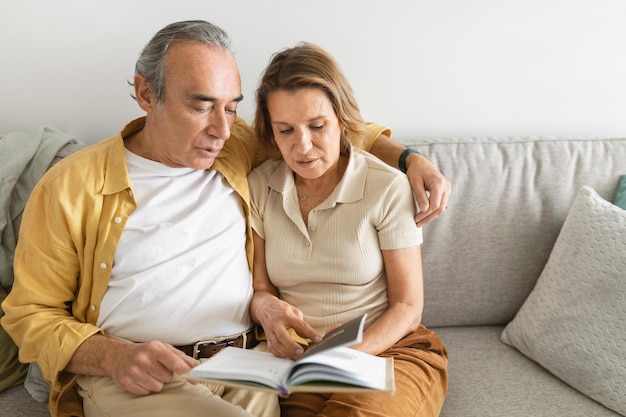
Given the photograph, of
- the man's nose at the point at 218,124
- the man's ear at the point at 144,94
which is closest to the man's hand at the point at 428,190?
the man's nose at the point at 218,124

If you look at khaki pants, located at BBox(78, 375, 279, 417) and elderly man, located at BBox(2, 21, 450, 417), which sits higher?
elderly man, located at BBox(2, 21, 450, 417)

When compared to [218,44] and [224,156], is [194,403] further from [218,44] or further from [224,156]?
[218,44]

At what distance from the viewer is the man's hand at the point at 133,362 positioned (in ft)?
4.93

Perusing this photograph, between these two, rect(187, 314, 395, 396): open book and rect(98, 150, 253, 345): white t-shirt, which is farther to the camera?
rect(98, 150, 253, 345): white t-shirt

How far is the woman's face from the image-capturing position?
1.71m

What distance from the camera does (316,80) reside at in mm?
1698

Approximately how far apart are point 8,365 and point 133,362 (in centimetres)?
62

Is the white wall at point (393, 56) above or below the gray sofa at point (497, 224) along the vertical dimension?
above

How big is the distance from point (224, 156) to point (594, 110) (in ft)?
4.58

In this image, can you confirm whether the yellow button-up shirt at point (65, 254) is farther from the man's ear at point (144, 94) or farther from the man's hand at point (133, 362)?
the man's ear at point (144, 94)

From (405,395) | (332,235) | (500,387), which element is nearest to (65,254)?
(332,235)

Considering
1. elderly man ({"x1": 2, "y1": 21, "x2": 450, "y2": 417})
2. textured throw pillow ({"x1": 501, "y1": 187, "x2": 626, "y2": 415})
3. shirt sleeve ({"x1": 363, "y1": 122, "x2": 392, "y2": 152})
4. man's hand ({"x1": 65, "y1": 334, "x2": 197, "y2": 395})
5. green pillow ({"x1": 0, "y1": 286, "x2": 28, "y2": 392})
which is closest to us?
man's hand ({"x1": 65, "y1": 334, "x2": 197, "y2": 395})

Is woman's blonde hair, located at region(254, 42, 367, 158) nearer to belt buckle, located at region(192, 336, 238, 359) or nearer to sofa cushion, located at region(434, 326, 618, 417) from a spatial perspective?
belt buckle, located at region(192, 336, 238, 359)

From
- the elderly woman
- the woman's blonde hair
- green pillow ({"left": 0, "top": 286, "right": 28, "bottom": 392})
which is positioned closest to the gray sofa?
the elderly woman
